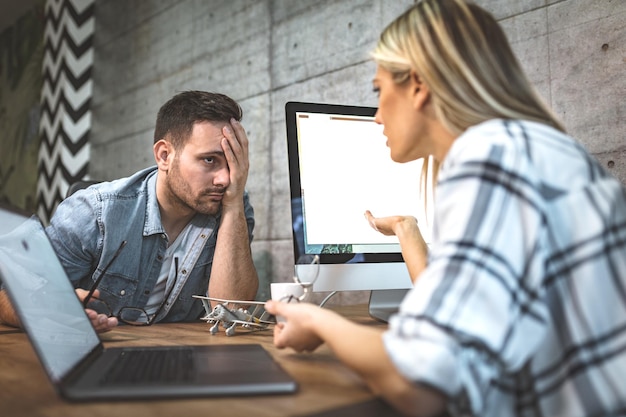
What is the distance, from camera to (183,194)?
168cm

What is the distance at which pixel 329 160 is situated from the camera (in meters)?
1.35

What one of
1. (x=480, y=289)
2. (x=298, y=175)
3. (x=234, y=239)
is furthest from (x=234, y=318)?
(x=480, y=289)

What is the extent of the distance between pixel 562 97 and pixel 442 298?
117 centimetres

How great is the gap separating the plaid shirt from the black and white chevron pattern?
12.0ft

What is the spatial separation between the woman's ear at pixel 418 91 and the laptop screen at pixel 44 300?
0.57m

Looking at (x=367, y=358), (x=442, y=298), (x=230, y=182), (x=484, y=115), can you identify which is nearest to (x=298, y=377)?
(x=367, y=358)

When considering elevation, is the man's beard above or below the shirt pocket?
above

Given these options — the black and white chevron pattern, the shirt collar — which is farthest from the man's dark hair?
the black and white chevron pattern

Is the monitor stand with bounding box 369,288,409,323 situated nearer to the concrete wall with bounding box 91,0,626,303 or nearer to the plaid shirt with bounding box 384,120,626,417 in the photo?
the concrete wall with bounding box 91,0,626,303

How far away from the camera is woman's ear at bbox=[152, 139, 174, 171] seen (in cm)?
175

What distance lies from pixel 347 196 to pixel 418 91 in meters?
0.58

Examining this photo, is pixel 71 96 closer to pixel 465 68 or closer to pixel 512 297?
pixel 465 68

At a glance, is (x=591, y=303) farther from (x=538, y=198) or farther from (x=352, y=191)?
(x=352, y=191)

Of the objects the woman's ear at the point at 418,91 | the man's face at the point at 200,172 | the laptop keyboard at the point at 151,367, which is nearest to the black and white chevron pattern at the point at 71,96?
the man's face at the point at 200,172
